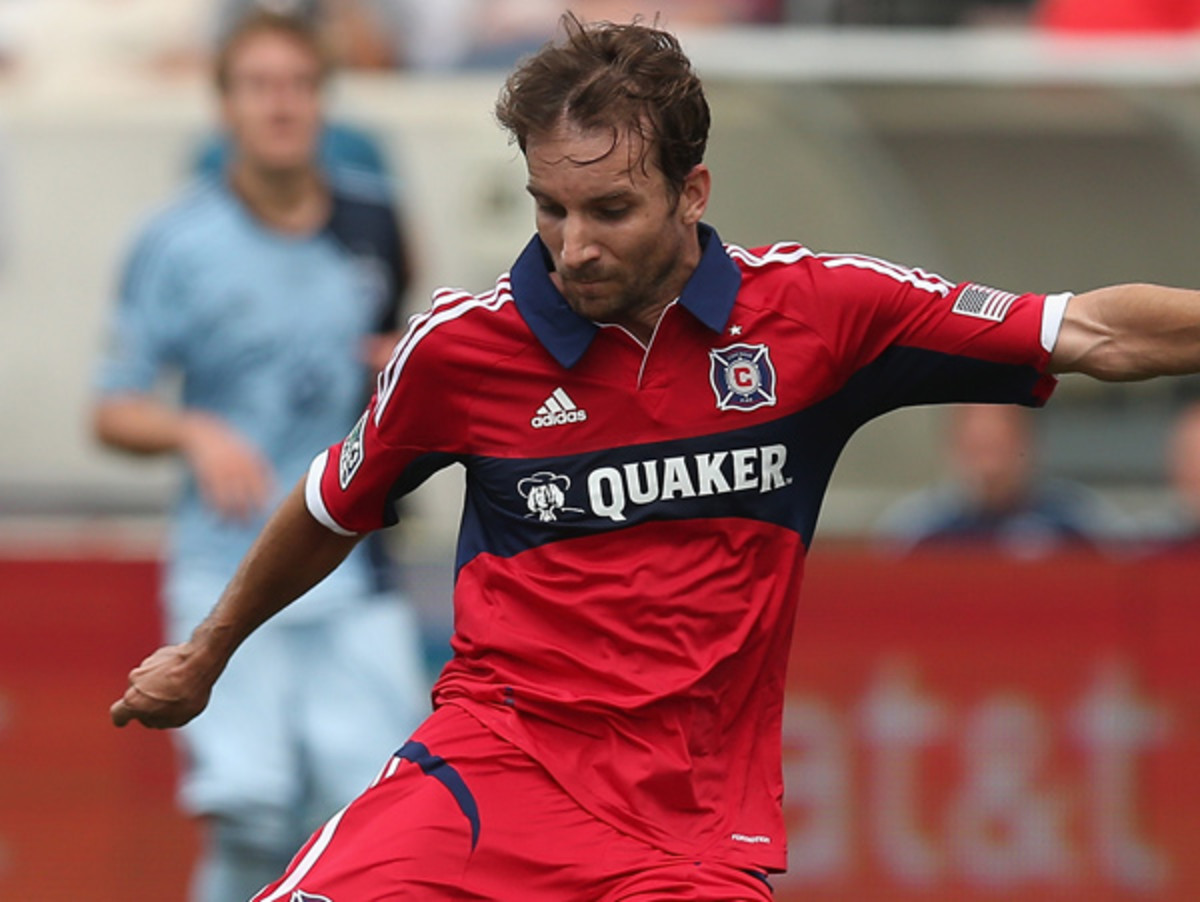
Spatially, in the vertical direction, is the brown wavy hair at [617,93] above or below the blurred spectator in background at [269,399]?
above

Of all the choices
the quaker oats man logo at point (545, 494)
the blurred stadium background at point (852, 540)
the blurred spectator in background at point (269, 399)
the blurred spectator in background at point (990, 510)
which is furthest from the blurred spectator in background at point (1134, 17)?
the quaker oats man logo at point (545, 494)

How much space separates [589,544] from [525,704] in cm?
30

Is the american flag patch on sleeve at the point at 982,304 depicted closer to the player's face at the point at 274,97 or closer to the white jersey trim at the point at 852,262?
the white jersey trim at the point at 852,262

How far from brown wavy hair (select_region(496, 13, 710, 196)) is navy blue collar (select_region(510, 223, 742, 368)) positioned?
0.19m

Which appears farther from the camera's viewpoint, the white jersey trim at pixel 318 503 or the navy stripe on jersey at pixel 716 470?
the white jersey trim at pixel 318 503

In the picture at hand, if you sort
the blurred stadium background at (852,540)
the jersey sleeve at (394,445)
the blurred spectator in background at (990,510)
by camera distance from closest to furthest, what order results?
the jersey sleeve at (394,445)
the blurred stadium background at (852,540)
the blurred spectator in background at (990,510)

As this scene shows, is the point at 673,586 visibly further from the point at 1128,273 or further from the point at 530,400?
the point at 1128,273

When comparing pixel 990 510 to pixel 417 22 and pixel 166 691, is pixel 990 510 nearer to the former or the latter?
pixel 417 22

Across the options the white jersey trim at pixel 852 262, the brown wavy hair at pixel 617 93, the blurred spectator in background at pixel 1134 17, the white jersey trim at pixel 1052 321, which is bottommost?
the white jersey trim at pixel 1052 321

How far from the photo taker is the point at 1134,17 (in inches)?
385

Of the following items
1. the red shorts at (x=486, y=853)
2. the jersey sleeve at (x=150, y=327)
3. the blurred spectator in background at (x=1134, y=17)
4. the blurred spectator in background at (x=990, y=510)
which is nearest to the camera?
the red shorts at (x=486, y=853)

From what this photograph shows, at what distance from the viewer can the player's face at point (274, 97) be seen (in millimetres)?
7195

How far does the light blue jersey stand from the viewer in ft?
23.8

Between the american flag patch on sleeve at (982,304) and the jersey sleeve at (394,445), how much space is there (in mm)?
901
